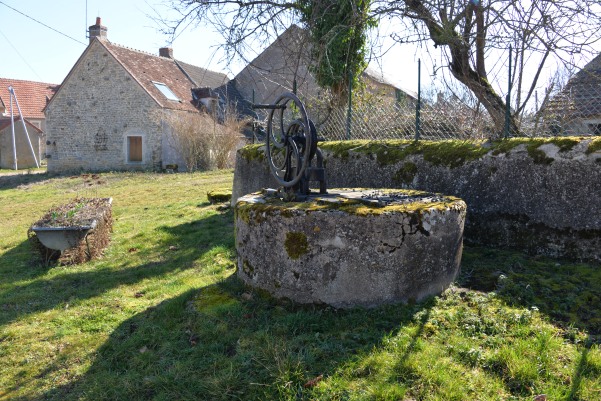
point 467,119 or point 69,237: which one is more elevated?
point 467,119

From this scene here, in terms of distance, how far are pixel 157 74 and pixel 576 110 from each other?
921 inches

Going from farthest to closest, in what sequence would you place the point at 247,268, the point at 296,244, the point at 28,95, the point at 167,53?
1. the point at 28,95
2. the point at 167,53
3. the point at 247,268
4. the point at 296,244

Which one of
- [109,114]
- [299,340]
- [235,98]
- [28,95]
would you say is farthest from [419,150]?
[28,95]

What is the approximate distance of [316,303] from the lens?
4125mm

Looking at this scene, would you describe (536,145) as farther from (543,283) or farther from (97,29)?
(97,29)

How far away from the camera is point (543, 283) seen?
4234 mm

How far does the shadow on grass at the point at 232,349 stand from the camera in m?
3.29

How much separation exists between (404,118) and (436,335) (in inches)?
159

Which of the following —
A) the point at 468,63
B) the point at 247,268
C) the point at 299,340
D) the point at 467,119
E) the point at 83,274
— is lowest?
the point at 83,274

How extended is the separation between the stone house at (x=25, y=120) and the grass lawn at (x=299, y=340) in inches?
1112

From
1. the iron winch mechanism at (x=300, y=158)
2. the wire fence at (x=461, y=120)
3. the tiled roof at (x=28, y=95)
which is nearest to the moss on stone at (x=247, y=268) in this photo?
the iron winch mechanism at (x=300, y=158)

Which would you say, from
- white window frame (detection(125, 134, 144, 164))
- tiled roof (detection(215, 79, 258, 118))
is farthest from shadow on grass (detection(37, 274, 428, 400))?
tiled roof (detection(215, 79, 258, 118))

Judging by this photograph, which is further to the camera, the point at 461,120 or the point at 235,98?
the point at 235,98

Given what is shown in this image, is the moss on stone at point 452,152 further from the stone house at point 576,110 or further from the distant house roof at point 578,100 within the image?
the distant house roof at point 578,100
